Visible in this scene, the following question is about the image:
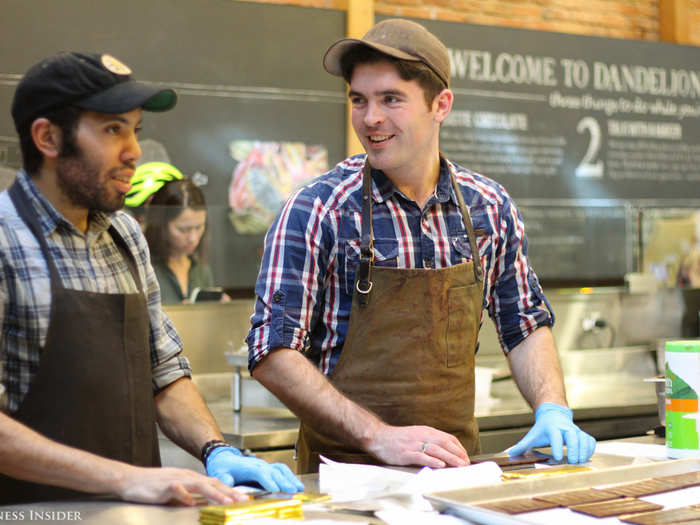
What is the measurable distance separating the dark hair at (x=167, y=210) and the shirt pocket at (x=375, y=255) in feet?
5.09

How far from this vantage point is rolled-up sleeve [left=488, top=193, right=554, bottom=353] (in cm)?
234

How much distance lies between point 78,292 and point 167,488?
0.44 metres

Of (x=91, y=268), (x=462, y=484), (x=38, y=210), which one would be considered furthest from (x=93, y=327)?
(x=462, y=484)

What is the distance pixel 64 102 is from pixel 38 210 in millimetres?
203

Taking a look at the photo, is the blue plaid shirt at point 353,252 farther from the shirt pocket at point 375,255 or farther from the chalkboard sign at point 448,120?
the chalkboard sign at point 448,120

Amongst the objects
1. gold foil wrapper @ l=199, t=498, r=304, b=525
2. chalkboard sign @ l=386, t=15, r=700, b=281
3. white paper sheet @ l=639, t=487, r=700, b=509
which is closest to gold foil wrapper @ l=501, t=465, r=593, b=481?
white paper sheet @ l=639, t=487, r=700, b=509

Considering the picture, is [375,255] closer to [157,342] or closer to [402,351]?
[402,351]

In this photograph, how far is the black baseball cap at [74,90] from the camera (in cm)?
172

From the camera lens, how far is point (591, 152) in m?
4.94

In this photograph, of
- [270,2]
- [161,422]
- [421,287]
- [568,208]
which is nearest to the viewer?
[161,422]

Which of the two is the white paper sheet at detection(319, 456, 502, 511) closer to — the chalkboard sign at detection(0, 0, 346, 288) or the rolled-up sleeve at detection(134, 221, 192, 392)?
the rolled-up sleeve at detection(134, 221, 192, 392)

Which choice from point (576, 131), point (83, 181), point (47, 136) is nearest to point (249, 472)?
point (83, 181)

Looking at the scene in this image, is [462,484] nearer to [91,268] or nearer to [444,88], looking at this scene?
[91,268]

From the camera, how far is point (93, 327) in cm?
175
